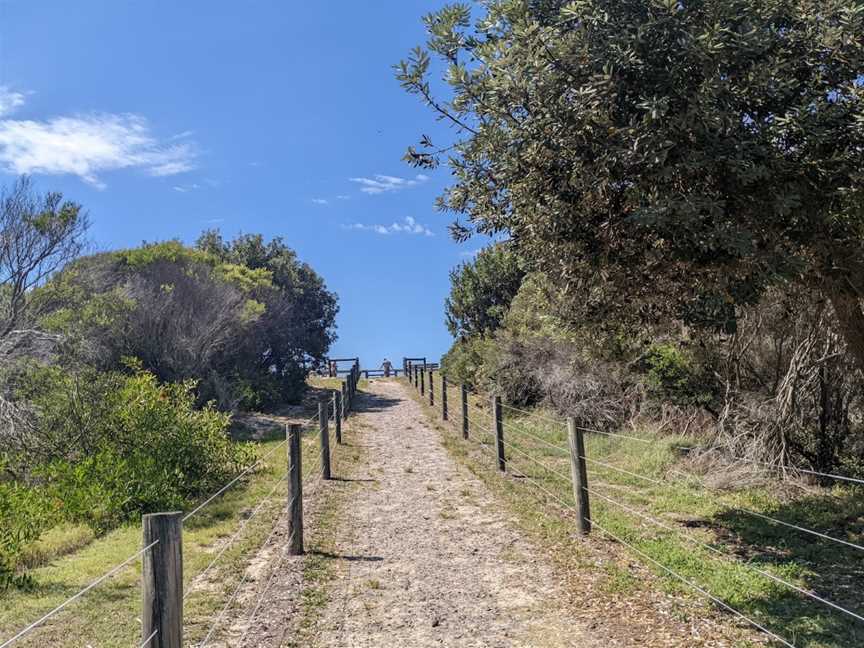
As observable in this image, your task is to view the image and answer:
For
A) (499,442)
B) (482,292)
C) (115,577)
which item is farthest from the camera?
(482,292)

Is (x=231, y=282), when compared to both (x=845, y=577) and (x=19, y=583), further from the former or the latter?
(x=845, y=577)

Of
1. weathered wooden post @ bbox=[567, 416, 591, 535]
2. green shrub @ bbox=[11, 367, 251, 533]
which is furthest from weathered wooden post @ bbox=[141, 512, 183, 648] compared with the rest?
green shrub @ bbox=[11, 367, 251, 533]

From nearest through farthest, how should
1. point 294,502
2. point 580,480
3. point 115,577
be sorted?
1. point 115,577
2. point 294,502
3. point 580,480

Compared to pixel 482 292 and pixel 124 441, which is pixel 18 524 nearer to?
pixel 124 441

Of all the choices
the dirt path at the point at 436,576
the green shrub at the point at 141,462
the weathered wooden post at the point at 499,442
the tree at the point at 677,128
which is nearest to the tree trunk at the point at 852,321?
the tree at the point at 677,128

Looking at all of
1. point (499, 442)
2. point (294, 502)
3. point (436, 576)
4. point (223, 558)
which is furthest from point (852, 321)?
point (223, 558)

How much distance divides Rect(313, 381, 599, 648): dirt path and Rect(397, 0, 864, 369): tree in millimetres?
3142

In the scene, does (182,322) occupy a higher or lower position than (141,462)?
higher

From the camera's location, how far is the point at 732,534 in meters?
8.54

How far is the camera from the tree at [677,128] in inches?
206

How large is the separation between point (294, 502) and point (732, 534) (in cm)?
537

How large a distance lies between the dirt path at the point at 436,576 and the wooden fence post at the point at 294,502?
53 cm

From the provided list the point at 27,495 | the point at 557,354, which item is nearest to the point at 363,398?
the point at 557,354

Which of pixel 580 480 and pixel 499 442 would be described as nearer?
pixel 580 480
